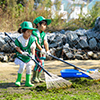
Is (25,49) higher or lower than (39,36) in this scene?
lower

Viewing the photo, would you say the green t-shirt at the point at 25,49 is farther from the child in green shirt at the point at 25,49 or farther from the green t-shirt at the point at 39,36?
the green t-shirt at the point at 39,36

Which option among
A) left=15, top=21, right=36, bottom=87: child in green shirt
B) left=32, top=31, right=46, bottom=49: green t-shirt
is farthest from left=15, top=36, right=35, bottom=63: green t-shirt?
left=32, top=31, right=46, bottom=49: green t-shirt

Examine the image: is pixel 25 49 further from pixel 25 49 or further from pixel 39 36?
pixel 39 36

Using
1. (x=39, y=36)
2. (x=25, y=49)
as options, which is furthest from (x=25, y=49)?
(x=39, y=36)

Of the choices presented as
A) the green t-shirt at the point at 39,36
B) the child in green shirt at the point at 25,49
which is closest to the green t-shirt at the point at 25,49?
the child in green shirt at the point at 25,49

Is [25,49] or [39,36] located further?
[39,36]

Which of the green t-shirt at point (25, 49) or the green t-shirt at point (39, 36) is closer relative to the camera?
the green t-shirt at point (25, 49)

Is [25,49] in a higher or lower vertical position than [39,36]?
lower

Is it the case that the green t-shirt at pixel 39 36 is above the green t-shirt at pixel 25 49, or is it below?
above

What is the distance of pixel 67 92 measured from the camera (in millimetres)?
3297

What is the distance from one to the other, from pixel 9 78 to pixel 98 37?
19.5ft

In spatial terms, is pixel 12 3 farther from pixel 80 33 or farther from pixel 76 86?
pixel 76 86

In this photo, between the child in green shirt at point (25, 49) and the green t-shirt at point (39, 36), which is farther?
the green t-shirt at point (39, 36)

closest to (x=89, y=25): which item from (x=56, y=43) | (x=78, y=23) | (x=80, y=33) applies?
(x=78, y=23)
